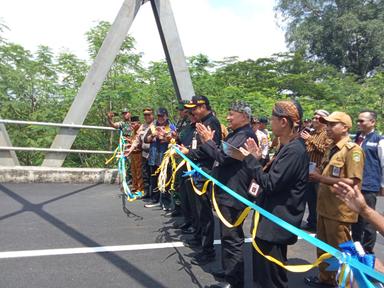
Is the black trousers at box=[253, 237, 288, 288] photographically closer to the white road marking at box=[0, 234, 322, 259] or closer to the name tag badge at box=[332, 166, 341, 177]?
the name tag badge at box=[332, 166, 341, 177]

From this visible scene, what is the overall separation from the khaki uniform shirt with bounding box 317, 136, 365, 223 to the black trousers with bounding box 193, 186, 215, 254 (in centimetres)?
136

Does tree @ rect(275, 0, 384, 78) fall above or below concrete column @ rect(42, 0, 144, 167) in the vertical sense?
above

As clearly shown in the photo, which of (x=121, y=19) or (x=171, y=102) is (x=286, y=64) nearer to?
(x=171, y=102)

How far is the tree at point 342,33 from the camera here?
26.5m

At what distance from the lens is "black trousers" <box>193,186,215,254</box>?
172 inches

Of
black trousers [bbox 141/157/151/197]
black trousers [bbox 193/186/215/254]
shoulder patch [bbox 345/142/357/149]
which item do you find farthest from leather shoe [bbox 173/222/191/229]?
shoulder patch [bbox 345/142/357/149]

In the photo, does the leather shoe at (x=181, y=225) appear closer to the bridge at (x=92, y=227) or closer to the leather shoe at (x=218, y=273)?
the bridge at (x=92, y=227)

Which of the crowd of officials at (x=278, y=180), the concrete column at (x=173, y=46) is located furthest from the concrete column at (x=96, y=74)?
the crowd of officials at (x=278, y=180)

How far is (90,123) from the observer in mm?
10203

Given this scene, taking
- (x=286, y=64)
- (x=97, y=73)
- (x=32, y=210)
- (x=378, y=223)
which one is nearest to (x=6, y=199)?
(x=32, y=210)

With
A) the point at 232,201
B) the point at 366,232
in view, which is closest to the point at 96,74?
the point at 232,201

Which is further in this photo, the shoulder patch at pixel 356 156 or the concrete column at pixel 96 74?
the concrete column at pixel 96 74

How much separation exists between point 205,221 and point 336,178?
1.71 m

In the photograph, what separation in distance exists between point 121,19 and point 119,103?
2665mm
